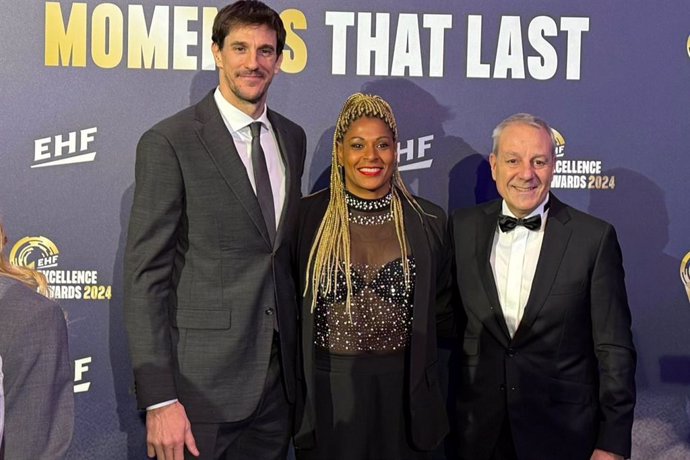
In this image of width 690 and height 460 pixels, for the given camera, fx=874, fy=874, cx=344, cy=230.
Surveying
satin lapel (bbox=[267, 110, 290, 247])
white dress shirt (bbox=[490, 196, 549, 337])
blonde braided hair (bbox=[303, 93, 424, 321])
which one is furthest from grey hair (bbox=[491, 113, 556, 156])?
satin lapel (bbox=[267, 110, 290, 247])

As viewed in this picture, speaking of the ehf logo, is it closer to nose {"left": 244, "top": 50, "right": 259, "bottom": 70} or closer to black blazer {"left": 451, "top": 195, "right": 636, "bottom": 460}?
nose {"left": 244, "top": 50, "right": 259, "bottom": 70}

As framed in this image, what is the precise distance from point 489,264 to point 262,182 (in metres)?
0.85

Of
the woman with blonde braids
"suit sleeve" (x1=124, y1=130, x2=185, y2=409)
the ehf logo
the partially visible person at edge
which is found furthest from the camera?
the ehf logo

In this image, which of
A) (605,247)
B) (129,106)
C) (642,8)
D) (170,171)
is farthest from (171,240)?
(642,8)

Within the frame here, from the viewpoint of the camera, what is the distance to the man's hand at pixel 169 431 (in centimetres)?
269

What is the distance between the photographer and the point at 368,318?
294 cm

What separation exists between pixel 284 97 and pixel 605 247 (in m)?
1.47

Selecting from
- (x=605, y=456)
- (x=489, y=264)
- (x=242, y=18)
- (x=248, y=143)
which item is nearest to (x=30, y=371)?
(x=248, y=143)

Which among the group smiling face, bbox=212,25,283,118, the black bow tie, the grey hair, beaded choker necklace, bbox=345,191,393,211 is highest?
smiling face, bbox=212,25,283,118

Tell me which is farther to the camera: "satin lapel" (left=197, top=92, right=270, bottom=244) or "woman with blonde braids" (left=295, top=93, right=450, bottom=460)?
"woman with blonde braids" (left=295, top=93, right=450, bottom=460)

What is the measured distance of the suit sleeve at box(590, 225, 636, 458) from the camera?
9.37 ft

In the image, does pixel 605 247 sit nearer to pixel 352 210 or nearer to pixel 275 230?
pixel 352 210

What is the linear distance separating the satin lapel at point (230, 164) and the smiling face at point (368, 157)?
411 millimetres

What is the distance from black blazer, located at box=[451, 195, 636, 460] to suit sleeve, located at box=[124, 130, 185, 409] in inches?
42.3
